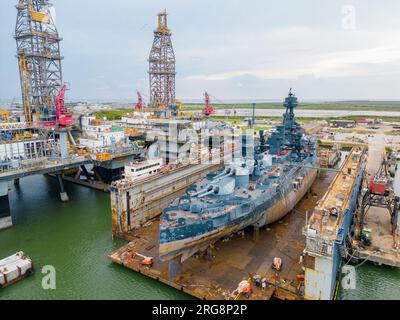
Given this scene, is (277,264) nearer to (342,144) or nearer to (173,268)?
(173,268)

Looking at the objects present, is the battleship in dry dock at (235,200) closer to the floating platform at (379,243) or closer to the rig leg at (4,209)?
the floating platform at (379,243)

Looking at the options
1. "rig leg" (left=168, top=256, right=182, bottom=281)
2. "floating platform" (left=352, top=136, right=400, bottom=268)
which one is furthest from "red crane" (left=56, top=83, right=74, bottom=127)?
"floating platform" (left=352, top=136, right=400, bottom=268)

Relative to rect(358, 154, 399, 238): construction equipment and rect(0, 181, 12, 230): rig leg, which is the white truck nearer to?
rect(0, 181, 12, 230): rig leg

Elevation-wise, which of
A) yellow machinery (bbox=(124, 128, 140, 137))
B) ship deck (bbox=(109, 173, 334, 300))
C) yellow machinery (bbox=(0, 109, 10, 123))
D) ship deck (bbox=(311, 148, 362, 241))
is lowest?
ship deck (bbox=(109, 173, 334, 300))

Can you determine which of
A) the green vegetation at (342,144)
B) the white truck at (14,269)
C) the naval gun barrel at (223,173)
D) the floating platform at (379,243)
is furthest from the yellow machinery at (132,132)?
the green vegetation at (342,144)

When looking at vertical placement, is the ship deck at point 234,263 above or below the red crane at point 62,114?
below

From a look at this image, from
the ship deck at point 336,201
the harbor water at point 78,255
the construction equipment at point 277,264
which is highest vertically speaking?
the ship deck at point 336,201

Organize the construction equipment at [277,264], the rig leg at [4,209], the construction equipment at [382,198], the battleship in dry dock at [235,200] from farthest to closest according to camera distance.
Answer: the rig leg at [4,209], the construction equipment at [382,198], the construction equipment at [277,264], the battleship in dry dock at [235,200]
